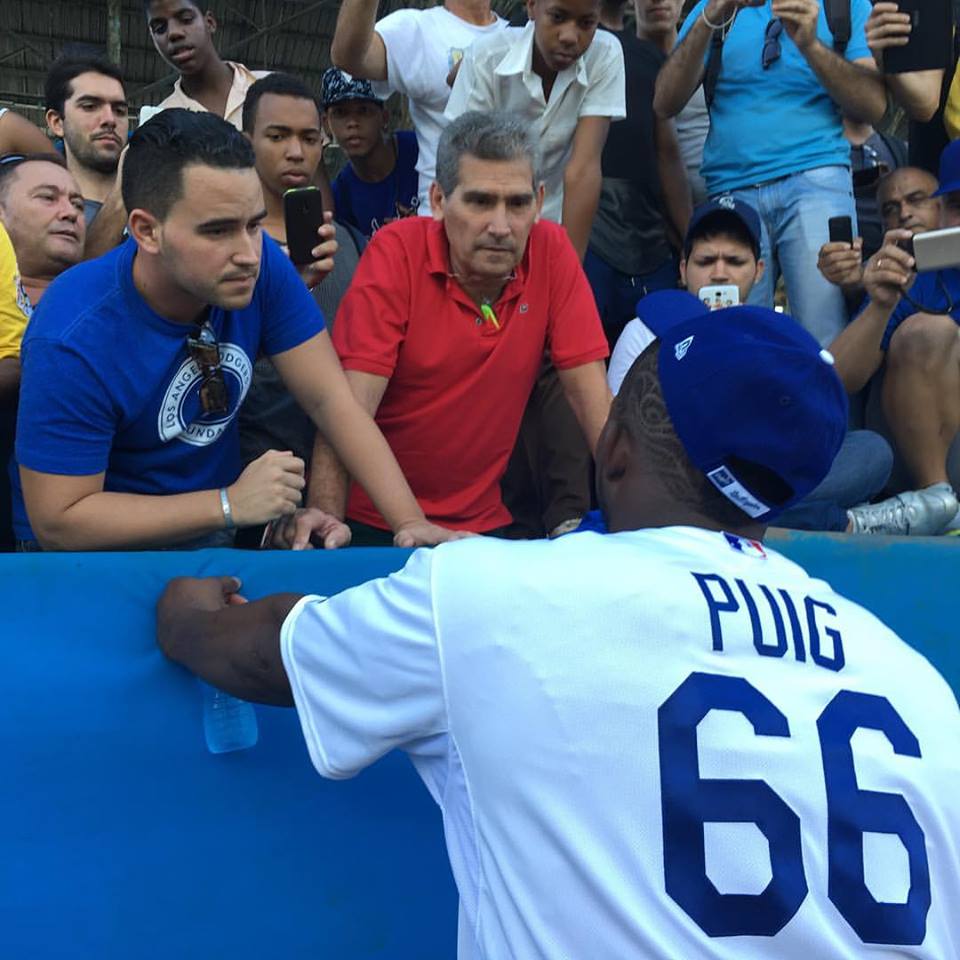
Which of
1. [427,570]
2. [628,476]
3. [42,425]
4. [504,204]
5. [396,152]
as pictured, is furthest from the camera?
[396,152]

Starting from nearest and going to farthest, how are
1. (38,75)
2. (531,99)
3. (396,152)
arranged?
(531,99)
(396,152)
(38,75)

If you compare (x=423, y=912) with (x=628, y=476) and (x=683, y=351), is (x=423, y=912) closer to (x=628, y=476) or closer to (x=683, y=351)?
(x=628, y=476)

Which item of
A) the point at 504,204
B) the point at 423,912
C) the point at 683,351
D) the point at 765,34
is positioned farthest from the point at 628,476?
the point at 765,34

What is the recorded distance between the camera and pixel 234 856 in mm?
2086

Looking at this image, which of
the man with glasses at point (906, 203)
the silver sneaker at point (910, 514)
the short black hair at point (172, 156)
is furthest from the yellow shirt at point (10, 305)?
the man with glasses at point (906, 203)

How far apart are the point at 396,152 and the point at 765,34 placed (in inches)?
57.2

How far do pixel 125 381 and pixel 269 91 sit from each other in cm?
173

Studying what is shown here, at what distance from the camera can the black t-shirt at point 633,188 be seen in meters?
4.39

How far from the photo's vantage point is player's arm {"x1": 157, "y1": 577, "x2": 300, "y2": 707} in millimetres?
1616

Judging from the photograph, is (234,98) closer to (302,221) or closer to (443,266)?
(302,221)

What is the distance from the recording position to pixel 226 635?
1.75 m

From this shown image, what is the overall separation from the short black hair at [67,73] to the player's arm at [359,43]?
3.12 feet

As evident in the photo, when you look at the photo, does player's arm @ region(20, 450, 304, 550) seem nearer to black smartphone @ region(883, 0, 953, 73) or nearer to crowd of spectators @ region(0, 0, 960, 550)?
crowd of spectators @ region(0, 0, 960, 550)

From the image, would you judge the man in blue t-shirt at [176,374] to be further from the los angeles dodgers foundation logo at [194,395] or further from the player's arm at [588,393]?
the player's arm at [588,393]
